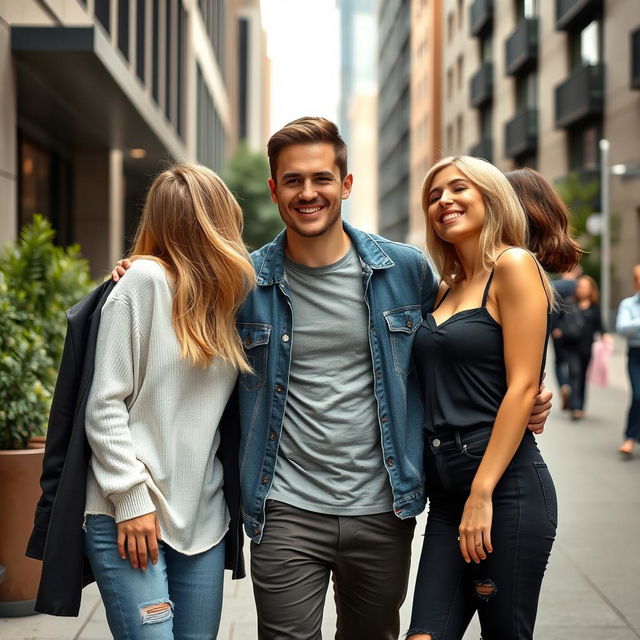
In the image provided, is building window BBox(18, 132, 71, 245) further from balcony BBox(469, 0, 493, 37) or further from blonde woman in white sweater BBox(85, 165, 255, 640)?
balcony BBox(469, 0, 493, 37)

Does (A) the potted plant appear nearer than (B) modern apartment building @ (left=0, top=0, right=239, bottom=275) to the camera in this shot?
Yes

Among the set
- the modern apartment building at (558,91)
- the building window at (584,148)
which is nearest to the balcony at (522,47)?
the modern apartment building at (558,91)

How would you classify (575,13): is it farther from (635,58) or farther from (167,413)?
(167,413)

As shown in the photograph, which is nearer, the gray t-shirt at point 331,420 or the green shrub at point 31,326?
the gray t-shirt at point 331,420

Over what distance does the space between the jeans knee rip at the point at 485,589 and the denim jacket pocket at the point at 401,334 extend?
0.76 meters

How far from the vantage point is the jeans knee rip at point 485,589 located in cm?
314

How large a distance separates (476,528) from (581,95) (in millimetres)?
30682

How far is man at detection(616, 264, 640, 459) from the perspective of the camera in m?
9.98

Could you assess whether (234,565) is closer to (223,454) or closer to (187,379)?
(223,454)

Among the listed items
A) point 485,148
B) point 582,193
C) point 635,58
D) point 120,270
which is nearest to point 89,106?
point 120,270

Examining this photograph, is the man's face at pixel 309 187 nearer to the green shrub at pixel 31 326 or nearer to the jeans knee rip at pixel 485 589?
the jeans knee rip at pixel 485 589

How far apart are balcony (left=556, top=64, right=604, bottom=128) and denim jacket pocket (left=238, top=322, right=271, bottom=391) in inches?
1168

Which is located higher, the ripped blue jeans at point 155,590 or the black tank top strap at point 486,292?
the black tank top strap at point 486,292

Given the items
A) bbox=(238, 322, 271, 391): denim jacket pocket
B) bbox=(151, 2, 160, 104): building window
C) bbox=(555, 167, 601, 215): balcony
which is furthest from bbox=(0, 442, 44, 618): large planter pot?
bbox=(555, 167, 601, 215): balcony
